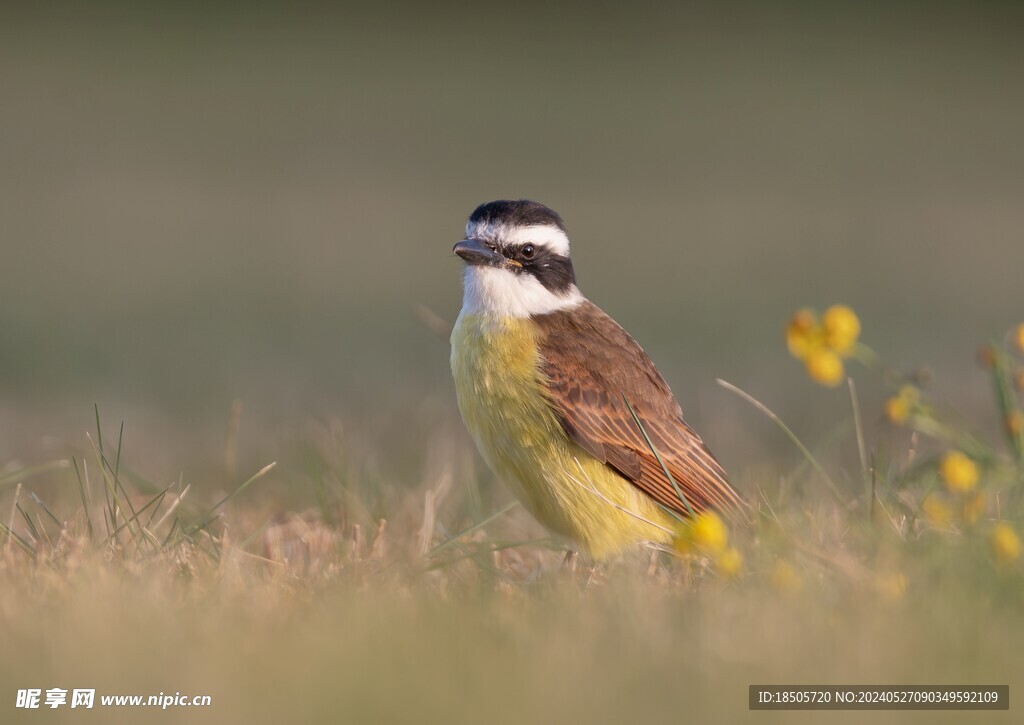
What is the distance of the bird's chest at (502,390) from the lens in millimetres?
6535

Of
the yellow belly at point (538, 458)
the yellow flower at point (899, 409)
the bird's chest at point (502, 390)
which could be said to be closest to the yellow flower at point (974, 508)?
the yellow flower at point (899, 409)

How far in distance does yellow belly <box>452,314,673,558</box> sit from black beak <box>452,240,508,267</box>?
534 millimetres

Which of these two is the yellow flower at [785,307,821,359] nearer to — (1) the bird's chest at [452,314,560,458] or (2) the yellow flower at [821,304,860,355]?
(2) the yellow flower at [821,304,860,355]

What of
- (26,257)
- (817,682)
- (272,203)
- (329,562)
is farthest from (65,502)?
(272,203)

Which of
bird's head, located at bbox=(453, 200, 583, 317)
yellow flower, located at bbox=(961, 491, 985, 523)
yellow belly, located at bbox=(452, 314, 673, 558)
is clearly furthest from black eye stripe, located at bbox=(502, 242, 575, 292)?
yellow flower, located at bbox=(961, 491, 985, 523)

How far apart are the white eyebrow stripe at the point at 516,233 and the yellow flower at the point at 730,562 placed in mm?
2492

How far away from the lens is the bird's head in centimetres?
717

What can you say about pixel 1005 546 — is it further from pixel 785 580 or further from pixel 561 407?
pixel 561 407

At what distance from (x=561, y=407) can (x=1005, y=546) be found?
7.17 feet

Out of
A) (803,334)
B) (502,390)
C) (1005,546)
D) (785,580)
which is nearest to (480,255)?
(502,390)

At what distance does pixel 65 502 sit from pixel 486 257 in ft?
7.09

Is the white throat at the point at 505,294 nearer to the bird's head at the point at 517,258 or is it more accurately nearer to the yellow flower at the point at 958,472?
the bird's head at the point at 517,258

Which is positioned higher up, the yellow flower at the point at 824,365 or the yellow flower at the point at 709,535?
the yellow flower at the point at 824,365

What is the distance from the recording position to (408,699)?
13.4 feet
